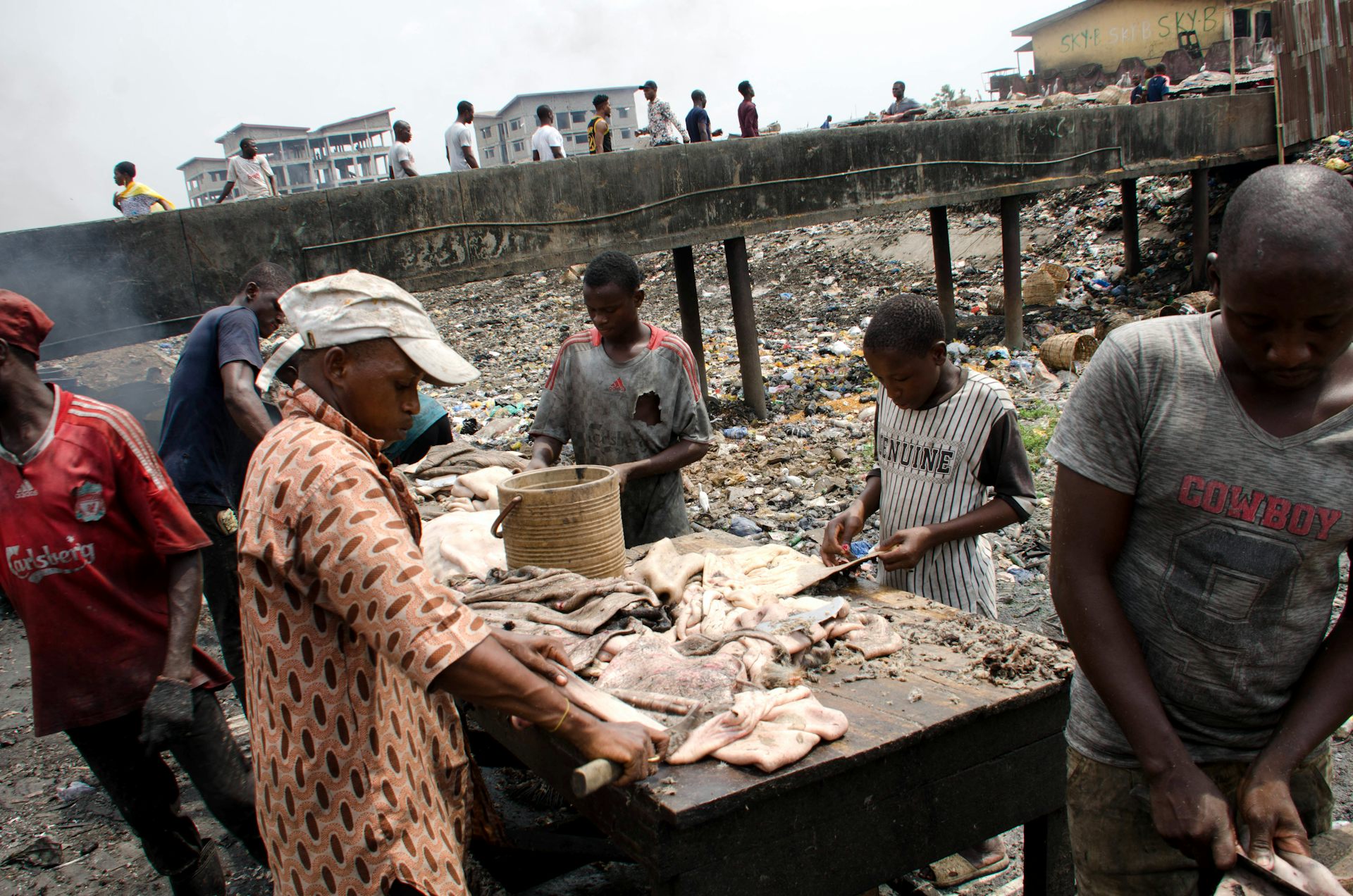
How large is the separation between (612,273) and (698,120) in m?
10.5

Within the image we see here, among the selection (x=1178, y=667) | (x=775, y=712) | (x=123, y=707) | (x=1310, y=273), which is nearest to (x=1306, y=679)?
(x=1178, y=667)

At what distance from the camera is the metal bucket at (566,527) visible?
277 centimetres

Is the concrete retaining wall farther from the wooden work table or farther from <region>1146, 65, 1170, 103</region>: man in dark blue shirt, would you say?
the wooden work table

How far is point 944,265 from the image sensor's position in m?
11.6

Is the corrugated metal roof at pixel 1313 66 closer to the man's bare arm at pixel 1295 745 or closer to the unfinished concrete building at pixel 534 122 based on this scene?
the man's bare arm at pixel 1295 745

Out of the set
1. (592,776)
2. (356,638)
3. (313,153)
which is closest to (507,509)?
(356,638)

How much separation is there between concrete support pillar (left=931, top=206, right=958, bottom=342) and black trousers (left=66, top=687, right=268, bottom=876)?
10.1 m

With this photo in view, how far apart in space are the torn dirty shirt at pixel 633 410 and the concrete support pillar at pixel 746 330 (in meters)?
5.67

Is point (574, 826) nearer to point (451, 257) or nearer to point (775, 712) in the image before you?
point (775, 712)

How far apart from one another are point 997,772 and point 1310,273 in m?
1.29

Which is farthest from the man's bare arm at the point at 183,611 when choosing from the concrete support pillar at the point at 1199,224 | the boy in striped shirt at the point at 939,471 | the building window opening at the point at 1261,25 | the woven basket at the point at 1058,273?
the building window opening at the point at 1261,25

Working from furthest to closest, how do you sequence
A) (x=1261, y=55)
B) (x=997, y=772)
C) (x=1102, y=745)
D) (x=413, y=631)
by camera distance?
(x=1261, y=55), (x=997, y=772), (x=1102, y=745), (x=413, y=631)

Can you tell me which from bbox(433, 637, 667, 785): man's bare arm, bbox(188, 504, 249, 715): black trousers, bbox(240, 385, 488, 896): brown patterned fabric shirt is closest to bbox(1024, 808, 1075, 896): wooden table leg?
bbox(433, 637, 667, 785): man's bare arm

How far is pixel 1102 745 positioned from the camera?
1.67m
